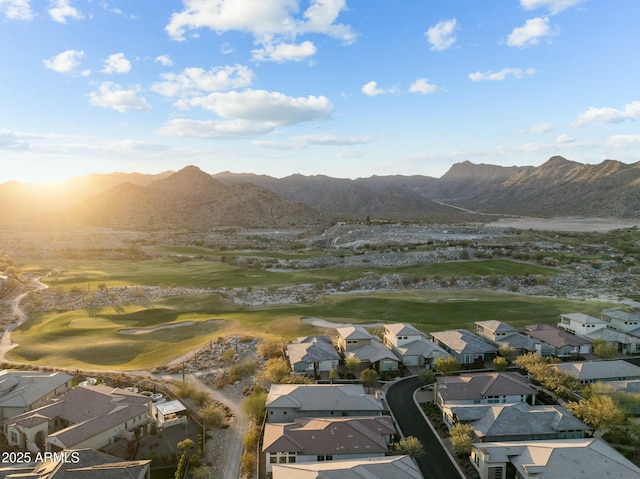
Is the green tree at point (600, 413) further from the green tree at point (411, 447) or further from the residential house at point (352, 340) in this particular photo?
the residential house at point (352, 340)

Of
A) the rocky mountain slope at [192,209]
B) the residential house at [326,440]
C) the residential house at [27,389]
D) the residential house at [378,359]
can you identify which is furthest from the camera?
the rocky mountain slope at [192,209]

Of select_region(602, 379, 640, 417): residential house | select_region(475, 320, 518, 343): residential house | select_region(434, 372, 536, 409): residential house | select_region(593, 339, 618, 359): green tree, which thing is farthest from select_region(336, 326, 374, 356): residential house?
select_region(593, 339, 618, 359): green tree

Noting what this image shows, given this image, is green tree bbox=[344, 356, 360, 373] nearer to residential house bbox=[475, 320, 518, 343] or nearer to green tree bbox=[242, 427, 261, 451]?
green tree bbox=[242, 427, 261, 451]

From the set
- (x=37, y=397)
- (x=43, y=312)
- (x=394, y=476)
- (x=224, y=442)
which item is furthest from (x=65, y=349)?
(x=394, y=476)

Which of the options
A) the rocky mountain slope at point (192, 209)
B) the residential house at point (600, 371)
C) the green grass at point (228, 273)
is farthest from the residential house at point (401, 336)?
the rocky mountain slope at point (192, 209)

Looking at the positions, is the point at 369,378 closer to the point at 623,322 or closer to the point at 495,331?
the point at 495,331

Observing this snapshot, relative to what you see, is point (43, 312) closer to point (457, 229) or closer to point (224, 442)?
point (224, 442)
